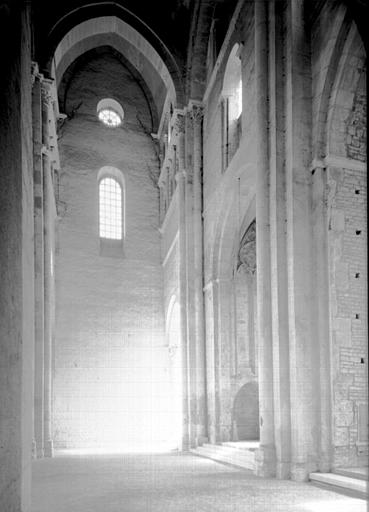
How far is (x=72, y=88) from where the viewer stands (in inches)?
987

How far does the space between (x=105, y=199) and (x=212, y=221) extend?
9.09m

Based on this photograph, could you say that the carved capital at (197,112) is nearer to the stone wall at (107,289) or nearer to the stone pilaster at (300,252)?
the stone wall at (107,289)

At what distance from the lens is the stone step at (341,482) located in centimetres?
874

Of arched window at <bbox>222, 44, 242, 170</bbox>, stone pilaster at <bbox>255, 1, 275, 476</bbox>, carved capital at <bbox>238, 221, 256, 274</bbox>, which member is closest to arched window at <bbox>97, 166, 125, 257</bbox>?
carved capital at <bbox>238, 221, 256, 274</bbox>

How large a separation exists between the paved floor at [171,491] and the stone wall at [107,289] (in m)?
9.49

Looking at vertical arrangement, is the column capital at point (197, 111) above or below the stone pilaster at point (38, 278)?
above

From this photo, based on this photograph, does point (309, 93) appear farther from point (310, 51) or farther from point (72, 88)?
point (72, 88)

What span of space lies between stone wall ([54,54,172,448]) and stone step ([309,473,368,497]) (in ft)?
46.1

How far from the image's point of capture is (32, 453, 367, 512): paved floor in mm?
7832

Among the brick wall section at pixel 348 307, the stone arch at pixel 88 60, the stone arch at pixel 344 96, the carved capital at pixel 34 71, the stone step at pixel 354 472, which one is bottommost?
the stone step at pixel 354 472

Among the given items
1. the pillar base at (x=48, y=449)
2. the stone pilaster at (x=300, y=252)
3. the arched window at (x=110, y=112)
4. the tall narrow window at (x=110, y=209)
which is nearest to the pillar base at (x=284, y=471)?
the stone pilaster at (x=300, y=252)

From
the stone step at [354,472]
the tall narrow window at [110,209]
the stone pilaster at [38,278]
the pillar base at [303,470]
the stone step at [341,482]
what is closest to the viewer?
the stone step at [341,482]

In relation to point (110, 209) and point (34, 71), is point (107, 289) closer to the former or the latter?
point (110, 209)

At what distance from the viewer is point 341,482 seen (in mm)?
9312
